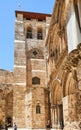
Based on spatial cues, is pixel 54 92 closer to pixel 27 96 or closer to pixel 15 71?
pixel 27 96

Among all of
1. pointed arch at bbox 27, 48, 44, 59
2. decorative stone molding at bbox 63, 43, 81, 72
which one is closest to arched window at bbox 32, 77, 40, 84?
pointed arch at bbox 27, 48, 44, 59

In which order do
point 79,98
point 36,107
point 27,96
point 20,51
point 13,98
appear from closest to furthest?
point 79,98
point 36,107
point 27,96
point 13,98
point 20,51

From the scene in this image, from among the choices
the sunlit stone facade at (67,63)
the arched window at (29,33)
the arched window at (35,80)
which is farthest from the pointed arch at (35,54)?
the sunlit stone facade at (67,63)

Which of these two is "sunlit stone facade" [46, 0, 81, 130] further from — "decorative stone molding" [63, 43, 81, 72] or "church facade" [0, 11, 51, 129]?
"church facade" [0, 11, 51, 129]

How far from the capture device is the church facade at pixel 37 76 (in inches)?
647

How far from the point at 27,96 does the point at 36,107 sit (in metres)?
1.89

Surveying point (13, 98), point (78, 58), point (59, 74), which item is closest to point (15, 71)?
point (13, 98)

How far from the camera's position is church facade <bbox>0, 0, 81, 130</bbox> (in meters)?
16.4

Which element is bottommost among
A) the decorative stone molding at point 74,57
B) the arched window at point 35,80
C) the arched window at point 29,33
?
the decorative stone molding at point 74,57

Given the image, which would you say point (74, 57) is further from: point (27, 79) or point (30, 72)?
point (30, 72)

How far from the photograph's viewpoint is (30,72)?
2616cm

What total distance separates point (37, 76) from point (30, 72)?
862mm

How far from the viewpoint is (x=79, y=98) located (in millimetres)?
8680

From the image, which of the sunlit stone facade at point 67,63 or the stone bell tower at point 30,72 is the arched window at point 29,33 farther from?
the sunlit stone facade at point 67,63
